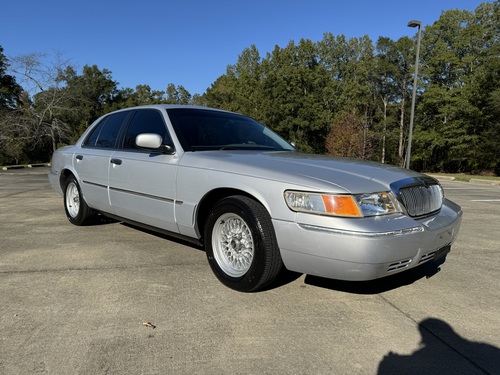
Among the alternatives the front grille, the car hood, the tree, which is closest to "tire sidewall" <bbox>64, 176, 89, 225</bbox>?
the car hood

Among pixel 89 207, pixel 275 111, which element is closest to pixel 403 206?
pixel 89 207

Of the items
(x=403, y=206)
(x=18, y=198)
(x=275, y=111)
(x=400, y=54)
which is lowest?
(x=18, y=198)

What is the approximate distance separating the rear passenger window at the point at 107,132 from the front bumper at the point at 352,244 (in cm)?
287

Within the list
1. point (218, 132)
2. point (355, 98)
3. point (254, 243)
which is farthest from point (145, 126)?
point (355, 98)

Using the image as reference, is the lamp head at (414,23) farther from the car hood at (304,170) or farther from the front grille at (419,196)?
the car hood at (304,170)

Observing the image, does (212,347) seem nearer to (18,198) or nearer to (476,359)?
(476,359)

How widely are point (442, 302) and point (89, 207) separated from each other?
4433 mm

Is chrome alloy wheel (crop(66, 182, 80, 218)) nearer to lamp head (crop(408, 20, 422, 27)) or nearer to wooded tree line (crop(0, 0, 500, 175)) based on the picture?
lamp head (crop(408, 20, 422, 27))

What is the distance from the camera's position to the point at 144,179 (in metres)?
4.06

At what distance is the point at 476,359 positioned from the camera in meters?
2.39

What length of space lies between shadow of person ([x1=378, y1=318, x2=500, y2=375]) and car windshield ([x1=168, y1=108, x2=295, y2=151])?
246cm

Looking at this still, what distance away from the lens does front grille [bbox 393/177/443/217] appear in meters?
3.04

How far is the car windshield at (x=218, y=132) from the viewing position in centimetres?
402

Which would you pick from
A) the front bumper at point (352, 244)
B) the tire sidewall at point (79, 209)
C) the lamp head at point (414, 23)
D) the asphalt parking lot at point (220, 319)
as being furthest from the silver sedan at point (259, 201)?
the lamp head at point (414, 23)
